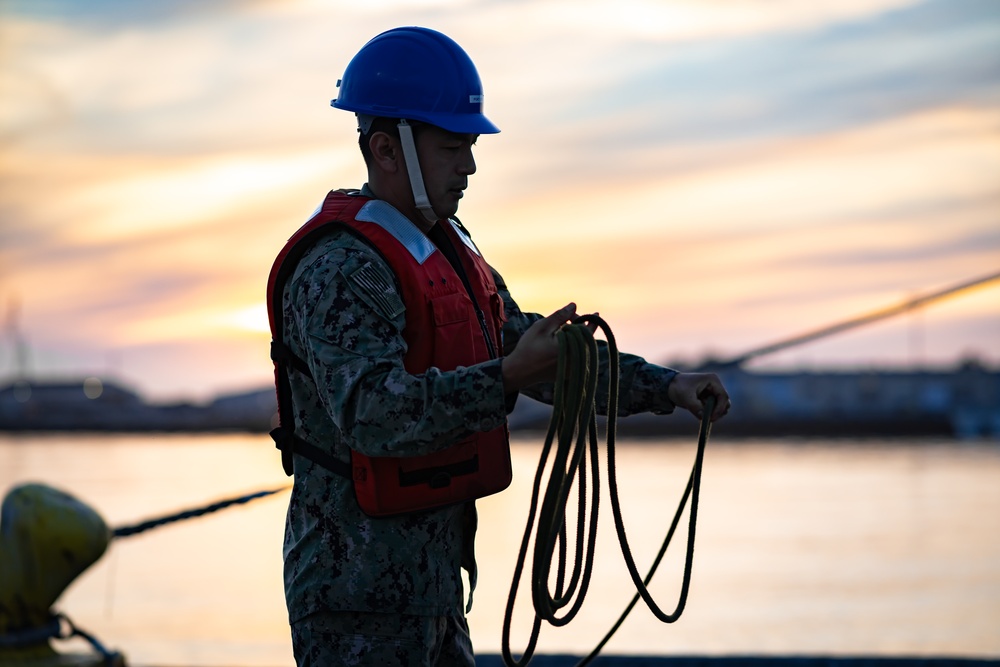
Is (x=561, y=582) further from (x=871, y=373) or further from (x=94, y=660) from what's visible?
(x=871, y=373)

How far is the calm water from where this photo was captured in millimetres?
14109

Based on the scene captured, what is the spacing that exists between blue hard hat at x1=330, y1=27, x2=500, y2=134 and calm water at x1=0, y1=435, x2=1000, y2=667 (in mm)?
4532

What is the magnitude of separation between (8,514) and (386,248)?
3.36 m

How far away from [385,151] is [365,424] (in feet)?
1.90

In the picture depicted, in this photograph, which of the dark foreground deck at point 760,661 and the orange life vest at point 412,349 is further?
the dark foreground deck at point 760,661

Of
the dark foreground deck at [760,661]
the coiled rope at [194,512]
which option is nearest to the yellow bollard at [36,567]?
the coiled rope at [194,512]

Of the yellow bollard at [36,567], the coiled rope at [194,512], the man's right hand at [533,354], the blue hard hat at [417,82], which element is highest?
the blue hard hat at [417,82]

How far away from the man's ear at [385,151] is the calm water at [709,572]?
14.9 ft

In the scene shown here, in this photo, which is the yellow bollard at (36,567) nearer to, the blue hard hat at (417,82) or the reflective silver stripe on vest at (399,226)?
the blue hard hat at (417,82)

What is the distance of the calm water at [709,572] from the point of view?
14109 mm

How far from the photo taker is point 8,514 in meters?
5.32

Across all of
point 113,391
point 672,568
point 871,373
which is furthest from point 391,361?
point 113,391

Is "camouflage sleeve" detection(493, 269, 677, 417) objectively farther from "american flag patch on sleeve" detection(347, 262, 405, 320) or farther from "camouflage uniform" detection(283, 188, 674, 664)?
"american flag patch on sleeve" detection(347, 262, 405, 320)

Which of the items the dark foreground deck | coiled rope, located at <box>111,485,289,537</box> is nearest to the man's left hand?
coiled rope, located at <box>111,485,289,537</box>
